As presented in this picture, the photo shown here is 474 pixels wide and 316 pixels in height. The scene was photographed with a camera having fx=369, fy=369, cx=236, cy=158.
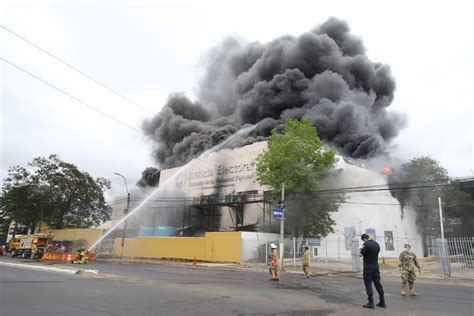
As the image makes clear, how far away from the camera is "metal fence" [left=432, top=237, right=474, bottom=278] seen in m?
15.9

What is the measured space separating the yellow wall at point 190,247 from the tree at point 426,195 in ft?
66.5

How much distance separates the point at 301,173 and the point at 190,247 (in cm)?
1123

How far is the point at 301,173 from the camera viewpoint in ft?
83.6

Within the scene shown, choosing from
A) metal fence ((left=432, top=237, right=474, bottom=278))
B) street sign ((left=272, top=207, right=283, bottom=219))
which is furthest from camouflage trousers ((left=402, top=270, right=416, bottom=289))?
street sign ((left=272, top=207, right=283, bottom=219))

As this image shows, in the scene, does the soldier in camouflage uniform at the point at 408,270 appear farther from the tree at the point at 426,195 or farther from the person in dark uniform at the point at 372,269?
the tree at the point at 426,195

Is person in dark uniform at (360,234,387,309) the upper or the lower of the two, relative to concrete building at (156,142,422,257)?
lower

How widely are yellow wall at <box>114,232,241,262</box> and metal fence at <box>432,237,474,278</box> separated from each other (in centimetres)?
1351

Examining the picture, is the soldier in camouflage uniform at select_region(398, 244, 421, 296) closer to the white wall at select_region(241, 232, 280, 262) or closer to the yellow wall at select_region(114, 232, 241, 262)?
the white wall at select_region(241, 232, 280, 262)

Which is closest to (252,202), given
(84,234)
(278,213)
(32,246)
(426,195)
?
→ (278,213)

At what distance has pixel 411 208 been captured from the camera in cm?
3988

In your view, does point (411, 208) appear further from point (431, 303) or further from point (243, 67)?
point (243, 67)

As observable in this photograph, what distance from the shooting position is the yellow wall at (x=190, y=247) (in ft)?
88.3

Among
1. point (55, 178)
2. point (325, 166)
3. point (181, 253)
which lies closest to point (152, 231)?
point (181, 253)

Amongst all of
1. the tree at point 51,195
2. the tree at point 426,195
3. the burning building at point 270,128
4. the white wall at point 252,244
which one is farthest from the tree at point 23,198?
the tree at point 426,195
